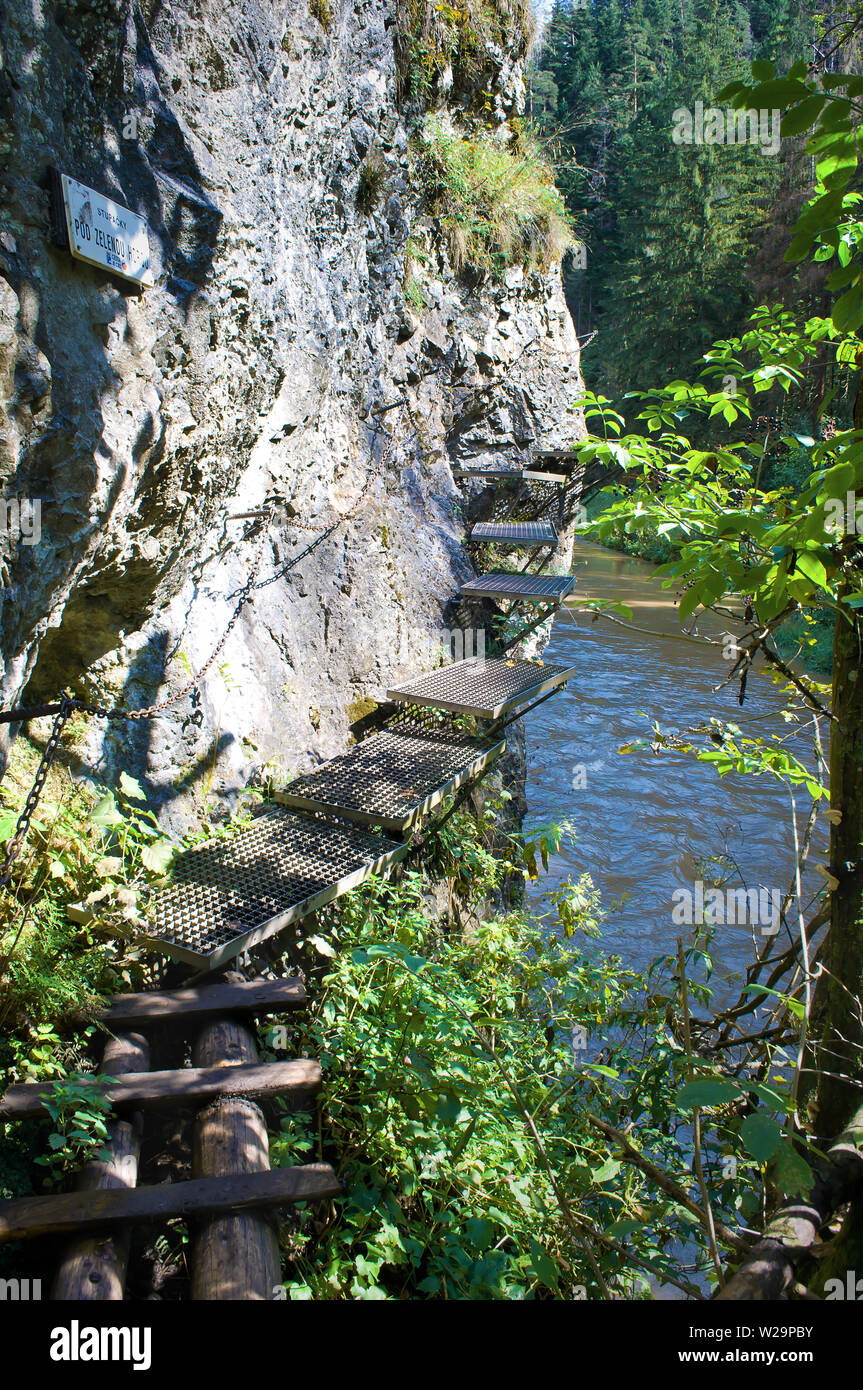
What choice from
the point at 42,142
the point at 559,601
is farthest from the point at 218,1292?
the point at 559,601

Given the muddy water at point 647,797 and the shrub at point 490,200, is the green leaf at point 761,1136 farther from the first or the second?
the shrub at point 490,200

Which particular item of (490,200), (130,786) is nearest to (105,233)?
(130,786)

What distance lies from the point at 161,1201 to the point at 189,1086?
43cm

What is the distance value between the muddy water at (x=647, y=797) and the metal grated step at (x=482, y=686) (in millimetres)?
996

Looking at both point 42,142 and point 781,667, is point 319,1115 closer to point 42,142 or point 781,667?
point 781,667

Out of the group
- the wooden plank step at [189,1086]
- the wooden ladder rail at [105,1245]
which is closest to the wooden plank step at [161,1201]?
the wooden ladder rail at [105,1245]

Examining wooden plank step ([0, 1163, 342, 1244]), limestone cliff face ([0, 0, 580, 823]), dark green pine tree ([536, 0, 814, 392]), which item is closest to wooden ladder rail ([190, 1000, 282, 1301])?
wooden plank step ([0, 1163, 342, 1244])

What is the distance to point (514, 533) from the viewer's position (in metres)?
7.30

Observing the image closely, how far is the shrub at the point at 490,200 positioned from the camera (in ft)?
24.5

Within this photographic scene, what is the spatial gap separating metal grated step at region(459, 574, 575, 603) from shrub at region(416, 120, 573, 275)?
10.8 feet

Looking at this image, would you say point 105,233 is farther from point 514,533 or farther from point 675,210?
point 675,210

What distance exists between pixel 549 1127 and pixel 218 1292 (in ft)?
5.01
